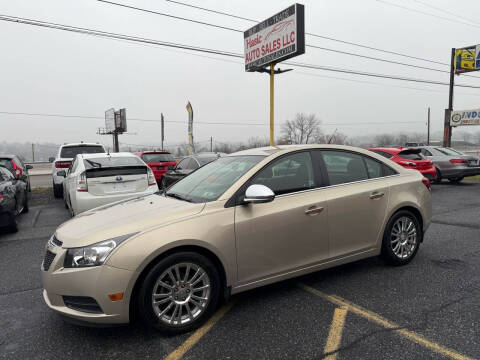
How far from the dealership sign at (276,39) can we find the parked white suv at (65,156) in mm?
7460

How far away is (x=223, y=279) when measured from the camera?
9.82 feet

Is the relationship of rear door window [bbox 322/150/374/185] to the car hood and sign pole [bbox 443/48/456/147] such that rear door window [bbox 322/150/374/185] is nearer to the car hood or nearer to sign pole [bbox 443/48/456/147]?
the car hood

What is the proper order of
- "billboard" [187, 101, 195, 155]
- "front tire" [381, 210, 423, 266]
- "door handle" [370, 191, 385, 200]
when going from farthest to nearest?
"billboard" [187, 101, 195, 155]
"front tire" [381, 210, 423, 266]
"door handle" [370, 191, 385, 200]

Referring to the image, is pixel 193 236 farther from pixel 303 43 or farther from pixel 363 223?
pixel 303 43

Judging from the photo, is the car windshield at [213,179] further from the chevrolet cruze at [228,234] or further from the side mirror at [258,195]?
the side mirror at [258,195]

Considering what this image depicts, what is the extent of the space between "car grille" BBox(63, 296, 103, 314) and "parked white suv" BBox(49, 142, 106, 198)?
8.97 metres

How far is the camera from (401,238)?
13.7 ft

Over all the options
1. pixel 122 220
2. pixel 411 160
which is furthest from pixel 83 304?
pixel 411 160

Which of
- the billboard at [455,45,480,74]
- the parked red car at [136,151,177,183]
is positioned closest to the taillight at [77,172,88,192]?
the parked red car at [136,151,177,183]

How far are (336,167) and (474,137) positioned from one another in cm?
6448

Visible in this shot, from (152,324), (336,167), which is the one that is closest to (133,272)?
(152,324)

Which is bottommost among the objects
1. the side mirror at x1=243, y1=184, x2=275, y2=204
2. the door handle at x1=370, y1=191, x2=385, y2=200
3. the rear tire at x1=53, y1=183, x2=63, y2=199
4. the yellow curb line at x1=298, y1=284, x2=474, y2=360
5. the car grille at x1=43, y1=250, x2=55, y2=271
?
the rear tire at x1=53, y1=183, x2=63, y2=199

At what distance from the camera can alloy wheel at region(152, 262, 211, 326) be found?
2.72 metres

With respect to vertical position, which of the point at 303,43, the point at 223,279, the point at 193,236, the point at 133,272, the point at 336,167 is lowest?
the point at 223,279
